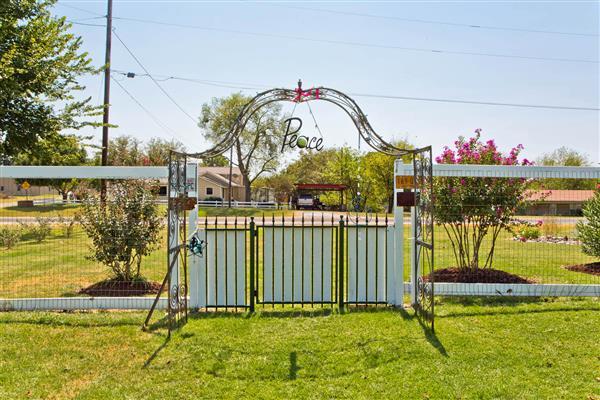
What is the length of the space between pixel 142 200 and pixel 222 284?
2.30m

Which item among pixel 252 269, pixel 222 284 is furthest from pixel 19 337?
pixel 252 269

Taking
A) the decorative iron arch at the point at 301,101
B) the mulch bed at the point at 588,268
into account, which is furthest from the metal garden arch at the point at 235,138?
the mulch bed at the point at 588,268

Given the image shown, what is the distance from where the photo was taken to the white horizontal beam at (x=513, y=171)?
692 cm

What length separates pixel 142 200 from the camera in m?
7.62

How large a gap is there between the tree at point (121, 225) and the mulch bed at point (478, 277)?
5.25m

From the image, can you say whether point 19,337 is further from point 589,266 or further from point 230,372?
point 589,266

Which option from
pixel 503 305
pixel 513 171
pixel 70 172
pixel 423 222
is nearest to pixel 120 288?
pixel 70 172

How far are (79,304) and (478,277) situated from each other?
677 cm

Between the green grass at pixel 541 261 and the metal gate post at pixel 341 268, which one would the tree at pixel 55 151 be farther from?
the green grass at pixel 541 261

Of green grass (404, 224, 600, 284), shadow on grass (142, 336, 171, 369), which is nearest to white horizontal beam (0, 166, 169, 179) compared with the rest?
shadow on grass (142, 336, 171, 369)

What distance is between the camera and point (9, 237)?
10062 mm

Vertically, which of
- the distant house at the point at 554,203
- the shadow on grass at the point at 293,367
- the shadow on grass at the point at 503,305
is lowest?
the shadow on grass at the point at 293,367

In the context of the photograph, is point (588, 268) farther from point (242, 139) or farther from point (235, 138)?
point (242, 139)

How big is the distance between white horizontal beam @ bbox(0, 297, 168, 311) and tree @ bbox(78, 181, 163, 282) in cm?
93
